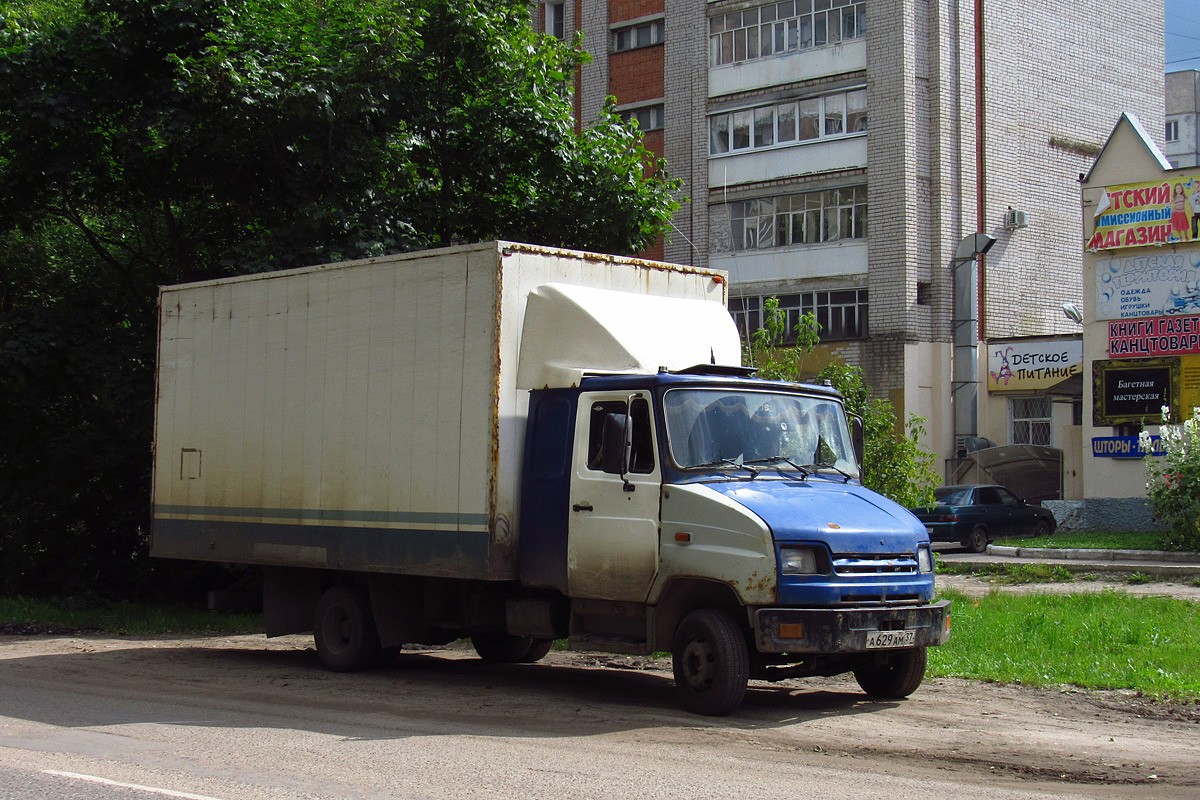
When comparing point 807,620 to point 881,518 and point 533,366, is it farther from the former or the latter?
point 533,366

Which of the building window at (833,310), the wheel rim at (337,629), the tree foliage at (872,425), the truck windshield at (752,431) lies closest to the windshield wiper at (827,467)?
the truck windshield at (752,431)

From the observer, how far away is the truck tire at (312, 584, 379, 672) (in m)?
11.0

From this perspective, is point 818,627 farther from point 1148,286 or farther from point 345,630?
point 1148,286

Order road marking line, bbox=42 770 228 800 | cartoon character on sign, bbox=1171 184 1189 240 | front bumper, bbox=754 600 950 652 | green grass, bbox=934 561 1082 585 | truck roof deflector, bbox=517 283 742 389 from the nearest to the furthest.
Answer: road marking line, bbox=42 770 228 800
front bumper, bbox=754 600 950 652
truck roof deflector, bbox=517 283 742 389
green grass, bbox=934 561 1082 585
cartoon character on sign, bbox=1171 184 1189 240

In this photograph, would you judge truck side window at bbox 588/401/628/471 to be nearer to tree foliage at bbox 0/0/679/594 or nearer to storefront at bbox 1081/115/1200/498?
tree foliage at bbox 0/0/679/594

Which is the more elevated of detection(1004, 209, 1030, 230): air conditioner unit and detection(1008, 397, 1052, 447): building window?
detection(1004, 209, 1030, 230): air conditioner unit

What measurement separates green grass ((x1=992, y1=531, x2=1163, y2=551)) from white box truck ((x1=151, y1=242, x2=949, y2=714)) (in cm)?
1305

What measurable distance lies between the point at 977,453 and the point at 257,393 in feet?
81.9

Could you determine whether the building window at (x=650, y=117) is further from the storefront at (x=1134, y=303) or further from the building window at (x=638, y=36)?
the storefront at (x=1134, y=303)

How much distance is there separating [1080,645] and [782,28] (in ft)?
88.7

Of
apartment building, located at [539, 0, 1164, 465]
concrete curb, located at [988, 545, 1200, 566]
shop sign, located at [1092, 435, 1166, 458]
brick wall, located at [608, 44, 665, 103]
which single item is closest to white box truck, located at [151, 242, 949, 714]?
concrete curb, located at [988, 545, 1200, 566]

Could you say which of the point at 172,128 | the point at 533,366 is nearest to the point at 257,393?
the point at 533,366

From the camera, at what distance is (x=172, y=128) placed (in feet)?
50.4

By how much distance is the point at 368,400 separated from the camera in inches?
424
